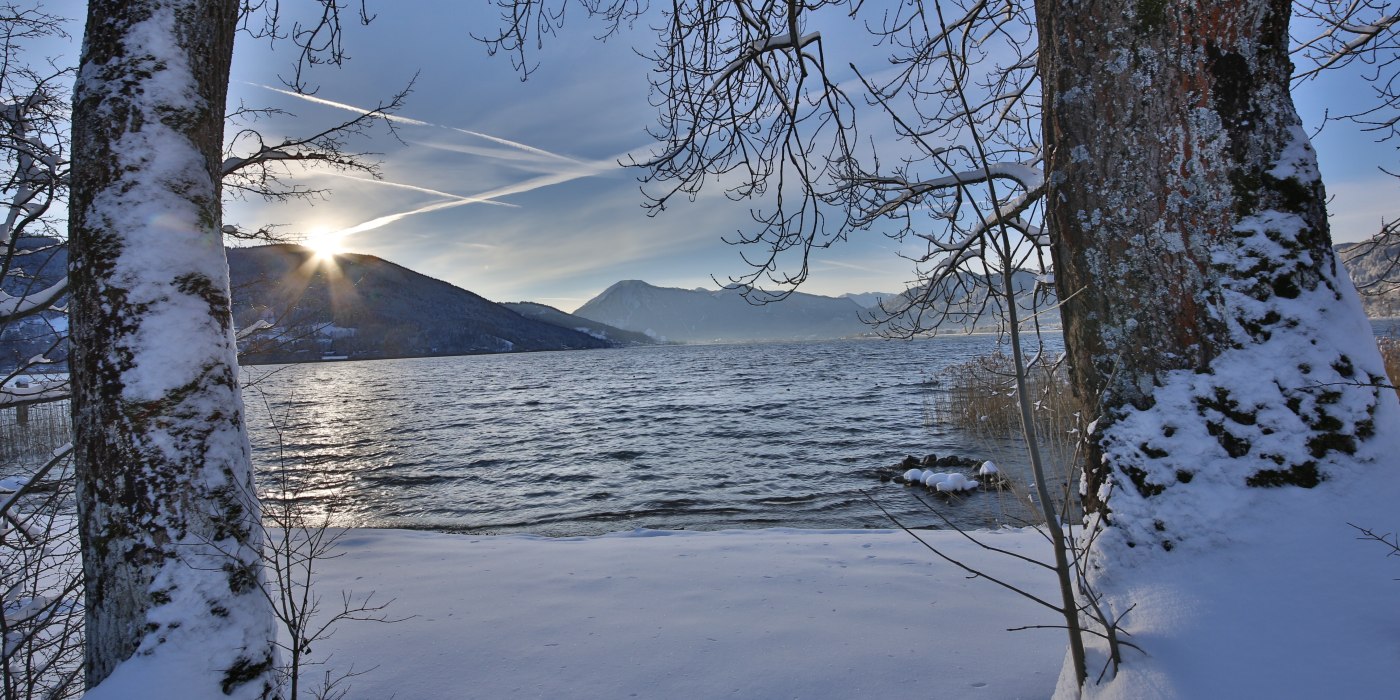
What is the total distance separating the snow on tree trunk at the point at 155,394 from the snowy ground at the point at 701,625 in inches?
43.9

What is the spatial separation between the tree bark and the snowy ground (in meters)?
1.22

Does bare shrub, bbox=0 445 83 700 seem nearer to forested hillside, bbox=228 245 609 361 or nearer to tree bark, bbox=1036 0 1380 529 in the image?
tree bark, bbox=1036 0 1380 529

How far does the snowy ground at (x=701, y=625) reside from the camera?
8.29ft

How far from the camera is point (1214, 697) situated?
133 centimetres

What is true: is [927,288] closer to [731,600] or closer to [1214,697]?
[731,600]

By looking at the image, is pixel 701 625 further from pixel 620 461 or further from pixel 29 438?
pixel 29 438

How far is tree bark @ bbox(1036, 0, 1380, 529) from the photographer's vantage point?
5.41 ft

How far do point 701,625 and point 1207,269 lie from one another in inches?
107

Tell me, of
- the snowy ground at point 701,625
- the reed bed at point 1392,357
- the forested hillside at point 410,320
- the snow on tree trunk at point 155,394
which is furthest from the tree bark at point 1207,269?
the forested hillside at point 410,320

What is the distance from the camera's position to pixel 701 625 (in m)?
3.17

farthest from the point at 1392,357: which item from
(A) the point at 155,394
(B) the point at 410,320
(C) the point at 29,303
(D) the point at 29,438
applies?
(B) the point at 410,320

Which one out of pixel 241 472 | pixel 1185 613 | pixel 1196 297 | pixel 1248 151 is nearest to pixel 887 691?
pixel 1185 613

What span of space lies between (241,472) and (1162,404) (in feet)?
9.41

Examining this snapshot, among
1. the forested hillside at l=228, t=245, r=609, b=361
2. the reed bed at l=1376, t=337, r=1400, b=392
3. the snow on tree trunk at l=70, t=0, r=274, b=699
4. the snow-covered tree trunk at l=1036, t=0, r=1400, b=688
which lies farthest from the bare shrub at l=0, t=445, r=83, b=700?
the forested hillside at l=228, t=245, r=609, b=361
